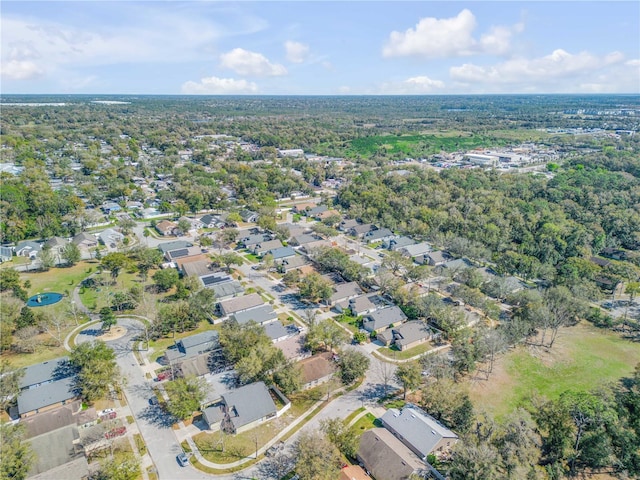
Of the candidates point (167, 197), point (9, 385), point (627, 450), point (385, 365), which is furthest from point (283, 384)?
point (167, 197)

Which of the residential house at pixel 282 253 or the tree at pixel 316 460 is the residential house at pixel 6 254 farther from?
the tree at pixel 316 460

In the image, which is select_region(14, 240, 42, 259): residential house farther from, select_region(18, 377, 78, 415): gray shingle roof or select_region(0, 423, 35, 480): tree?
select_region(0, 423, 35, 480): tree

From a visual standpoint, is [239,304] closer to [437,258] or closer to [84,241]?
[437,258]

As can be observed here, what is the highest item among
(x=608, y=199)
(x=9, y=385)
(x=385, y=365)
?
(x=608, y=199)

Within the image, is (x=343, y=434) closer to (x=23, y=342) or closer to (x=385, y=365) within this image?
(x=385, y=365)

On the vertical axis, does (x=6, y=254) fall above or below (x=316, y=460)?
below

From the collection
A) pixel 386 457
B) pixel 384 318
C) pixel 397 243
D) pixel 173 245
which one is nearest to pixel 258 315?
pixel 384 318
